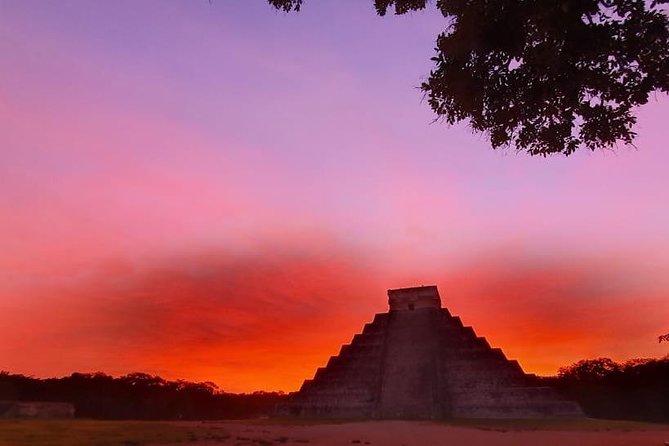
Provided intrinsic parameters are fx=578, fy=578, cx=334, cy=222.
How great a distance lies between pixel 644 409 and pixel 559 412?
22557mm

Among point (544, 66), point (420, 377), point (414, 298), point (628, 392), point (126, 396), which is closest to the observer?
point (544, 66)

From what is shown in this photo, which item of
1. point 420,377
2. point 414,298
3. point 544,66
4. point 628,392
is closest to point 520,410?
point 420,377

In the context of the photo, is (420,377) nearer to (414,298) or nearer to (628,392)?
(414,298)

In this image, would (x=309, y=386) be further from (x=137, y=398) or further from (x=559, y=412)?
(x=137, y=398)

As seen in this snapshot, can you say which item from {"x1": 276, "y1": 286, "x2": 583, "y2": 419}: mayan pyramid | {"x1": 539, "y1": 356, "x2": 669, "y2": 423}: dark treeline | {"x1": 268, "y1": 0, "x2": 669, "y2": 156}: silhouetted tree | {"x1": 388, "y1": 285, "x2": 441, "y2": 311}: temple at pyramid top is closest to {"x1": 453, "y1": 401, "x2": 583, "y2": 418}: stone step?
{"x1": 276, "y1": 286, "x2": 583, "y2": 419}: mayan pyramid

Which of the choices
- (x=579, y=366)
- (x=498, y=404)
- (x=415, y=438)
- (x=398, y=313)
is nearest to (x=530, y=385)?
(x=498, y=404)

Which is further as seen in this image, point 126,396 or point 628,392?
point 126,396

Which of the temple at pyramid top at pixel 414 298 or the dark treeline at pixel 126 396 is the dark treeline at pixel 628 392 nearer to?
the temple at pyramid top at pixel 414 298

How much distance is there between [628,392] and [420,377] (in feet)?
77.4

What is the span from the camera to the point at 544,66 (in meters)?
8.34

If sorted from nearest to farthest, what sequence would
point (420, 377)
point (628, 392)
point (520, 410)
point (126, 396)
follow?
point (520, 410)
point (420, 377)
point (628, 392)
point (126, 396)

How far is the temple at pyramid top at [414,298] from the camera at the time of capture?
4634cm

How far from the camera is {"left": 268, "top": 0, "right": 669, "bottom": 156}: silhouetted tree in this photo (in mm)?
7965

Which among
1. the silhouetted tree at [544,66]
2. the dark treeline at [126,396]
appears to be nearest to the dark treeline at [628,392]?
the dark treeline at [126,396]
